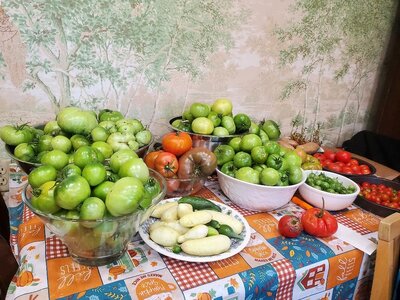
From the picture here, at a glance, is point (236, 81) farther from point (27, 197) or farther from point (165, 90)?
point (27, 197)

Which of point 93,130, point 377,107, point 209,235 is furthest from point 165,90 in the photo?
point 377,107

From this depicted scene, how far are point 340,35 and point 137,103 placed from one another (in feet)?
4.12

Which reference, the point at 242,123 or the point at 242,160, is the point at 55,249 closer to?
the point at 242,160

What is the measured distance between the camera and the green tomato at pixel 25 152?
937mm

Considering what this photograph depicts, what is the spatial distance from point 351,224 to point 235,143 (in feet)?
1.54

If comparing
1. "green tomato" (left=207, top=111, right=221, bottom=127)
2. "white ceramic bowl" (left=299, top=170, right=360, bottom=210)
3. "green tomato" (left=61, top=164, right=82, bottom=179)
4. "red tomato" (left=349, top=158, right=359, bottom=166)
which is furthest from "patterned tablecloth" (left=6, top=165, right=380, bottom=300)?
"red tomato" (left=349, top=158, right=359, bottom=166)

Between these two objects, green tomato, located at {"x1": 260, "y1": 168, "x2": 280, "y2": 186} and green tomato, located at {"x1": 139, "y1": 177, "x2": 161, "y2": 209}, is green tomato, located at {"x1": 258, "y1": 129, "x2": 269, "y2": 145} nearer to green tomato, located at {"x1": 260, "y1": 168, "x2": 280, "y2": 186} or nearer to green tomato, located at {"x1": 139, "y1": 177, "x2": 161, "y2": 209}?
green tomato, located at {"x1": 260, "y1": 168, "x2": 280, "y2": 186}

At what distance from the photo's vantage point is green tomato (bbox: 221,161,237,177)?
110 centimetres

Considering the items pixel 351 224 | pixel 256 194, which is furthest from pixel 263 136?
pixel 351 224

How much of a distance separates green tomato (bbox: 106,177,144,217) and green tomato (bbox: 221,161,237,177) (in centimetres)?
49

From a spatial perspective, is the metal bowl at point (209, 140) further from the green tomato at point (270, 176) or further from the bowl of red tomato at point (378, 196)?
the bowl of red tomato at point (378, 196)

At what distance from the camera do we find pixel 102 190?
2.21ft

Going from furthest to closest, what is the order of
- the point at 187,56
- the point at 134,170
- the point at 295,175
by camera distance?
the point at 187,56
the point at 295,175
the point at 134,170

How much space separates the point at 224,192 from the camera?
1129mm
